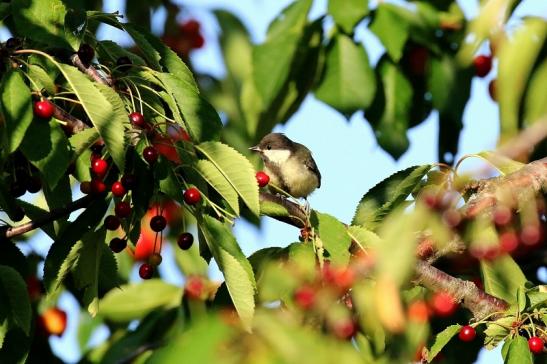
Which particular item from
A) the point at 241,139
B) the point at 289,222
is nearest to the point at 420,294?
the point at 289,222

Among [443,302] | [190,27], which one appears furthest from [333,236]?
[190,27]

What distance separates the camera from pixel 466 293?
12.8 feet

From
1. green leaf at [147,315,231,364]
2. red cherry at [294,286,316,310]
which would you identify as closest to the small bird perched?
red cherry at [294,286,316,310]

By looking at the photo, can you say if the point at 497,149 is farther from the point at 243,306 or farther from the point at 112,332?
the point at 112,332

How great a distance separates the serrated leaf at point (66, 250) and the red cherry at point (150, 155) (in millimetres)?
441

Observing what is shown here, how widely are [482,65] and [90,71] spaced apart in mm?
3143

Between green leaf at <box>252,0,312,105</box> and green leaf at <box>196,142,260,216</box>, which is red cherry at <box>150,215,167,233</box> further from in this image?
green leaf at <box>252,0,312,105</box>

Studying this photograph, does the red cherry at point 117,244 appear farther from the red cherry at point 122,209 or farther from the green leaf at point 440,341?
the green leaf at point 440,341

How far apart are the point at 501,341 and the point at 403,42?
2137 mm

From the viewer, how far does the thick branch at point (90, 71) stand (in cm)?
358

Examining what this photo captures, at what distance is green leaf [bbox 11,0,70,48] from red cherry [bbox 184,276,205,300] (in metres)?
2.33

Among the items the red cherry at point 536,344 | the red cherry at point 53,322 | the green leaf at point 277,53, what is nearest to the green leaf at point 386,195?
the red cherry at point 536,344

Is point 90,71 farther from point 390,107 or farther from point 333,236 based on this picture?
point 390,107

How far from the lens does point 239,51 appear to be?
6.07 m
